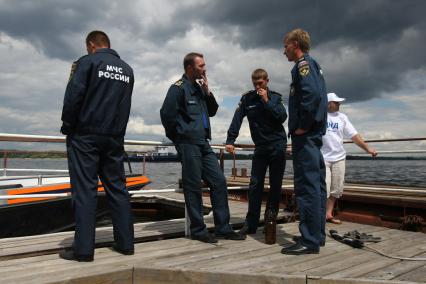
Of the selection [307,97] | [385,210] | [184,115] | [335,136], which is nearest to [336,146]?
[335,136]

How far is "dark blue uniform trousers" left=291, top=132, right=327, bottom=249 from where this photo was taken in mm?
3201

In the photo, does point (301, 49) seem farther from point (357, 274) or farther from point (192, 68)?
point (357, 274)

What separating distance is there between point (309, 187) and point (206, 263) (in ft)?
3.59

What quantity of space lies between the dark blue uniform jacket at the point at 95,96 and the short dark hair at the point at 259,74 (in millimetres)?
1421

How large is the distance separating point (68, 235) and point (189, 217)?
1.22 metres

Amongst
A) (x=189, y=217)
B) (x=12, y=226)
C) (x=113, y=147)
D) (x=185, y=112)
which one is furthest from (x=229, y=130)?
(x=12, y=226)

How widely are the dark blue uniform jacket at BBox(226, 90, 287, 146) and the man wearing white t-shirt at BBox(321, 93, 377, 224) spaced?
3.53 ft

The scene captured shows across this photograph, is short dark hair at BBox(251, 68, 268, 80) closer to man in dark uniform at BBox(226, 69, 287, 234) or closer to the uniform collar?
man in dark uniform at BBox(226, 69, 287, 234)

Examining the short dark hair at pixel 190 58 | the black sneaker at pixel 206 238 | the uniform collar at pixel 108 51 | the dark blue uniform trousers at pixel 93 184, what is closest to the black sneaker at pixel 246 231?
the black sneaker at pixel 206 238

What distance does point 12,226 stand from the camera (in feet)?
18.6

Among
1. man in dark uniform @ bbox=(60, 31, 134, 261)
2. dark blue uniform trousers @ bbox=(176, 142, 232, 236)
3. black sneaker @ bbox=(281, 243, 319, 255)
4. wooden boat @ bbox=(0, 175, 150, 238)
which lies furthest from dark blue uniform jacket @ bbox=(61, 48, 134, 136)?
wooden boat @ bbox=(0, 175, 150, 238)

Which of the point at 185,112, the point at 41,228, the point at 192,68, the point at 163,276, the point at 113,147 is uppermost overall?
the point at 192,68

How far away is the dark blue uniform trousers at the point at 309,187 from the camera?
126 inches

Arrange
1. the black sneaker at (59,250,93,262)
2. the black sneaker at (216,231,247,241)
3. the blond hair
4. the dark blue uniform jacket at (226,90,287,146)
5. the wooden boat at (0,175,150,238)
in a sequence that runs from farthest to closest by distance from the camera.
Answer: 1. the wooden boat at (0,175,150,238)
2. the dark blue uniform jacket at (226,90,287,146)
3. the black sneaker at (216,231,247,241)
4. the blond hair
5. the black sneaker at (59,250,93,262)
